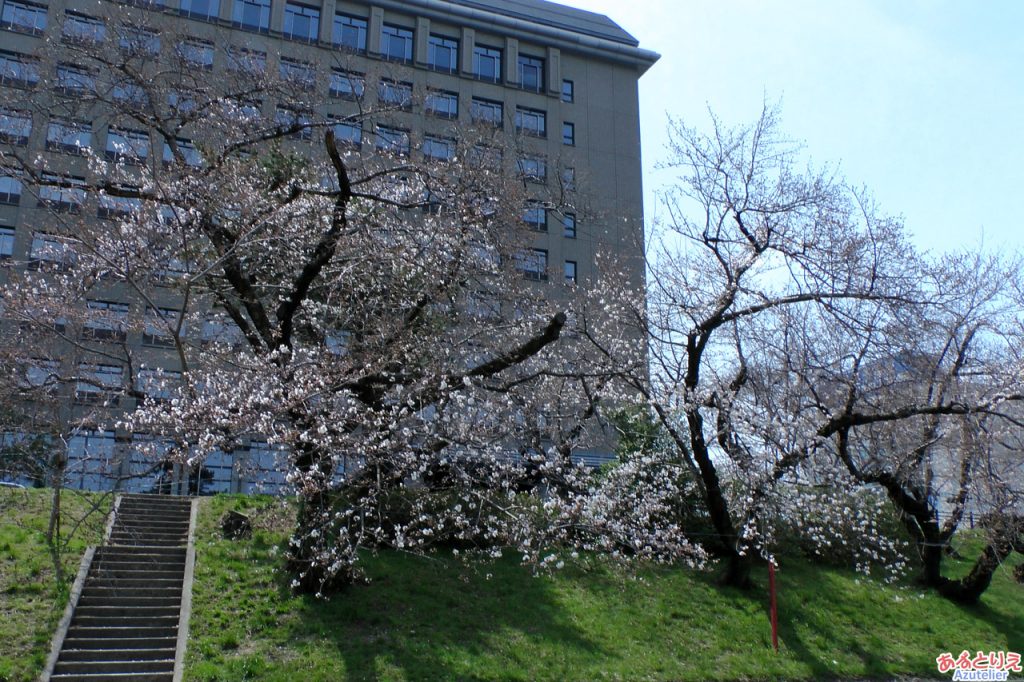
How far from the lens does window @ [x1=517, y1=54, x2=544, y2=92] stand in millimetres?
40500

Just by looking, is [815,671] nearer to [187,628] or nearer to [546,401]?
[546,401]

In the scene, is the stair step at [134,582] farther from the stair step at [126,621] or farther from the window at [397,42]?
the window at [397,42]

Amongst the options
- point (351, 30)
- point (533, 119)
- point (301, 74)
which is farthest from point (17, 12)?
point (301, 74)

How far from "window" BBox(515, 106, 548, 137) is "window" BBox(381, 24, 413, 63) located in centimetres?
583

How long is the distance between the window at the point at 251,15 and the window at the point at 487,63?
32.9 ft

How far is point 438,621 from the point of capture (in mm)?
13734

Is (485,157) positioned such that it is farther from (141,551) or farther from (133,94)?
(141,551)

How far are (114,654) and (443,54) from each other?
33743 millimetres

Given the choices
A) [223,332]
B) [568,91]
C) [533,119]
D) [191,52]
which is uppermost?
[568,91]

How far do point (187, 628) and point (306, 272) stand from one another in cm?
573

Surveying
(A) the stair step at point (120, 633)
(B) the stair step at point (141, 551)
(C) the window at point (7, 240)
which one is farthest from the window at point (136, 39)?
(C) the window at point (7, 240)

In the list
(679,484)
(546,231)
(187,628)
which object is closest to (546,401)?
(679,484)

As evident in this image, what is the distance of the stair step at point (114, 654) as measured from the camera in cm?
1117

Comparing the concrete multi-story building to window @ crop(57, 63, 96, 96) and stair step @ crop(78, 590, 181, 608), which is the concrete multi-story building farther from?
stair step @ crop(78, 590, 181, 608)
